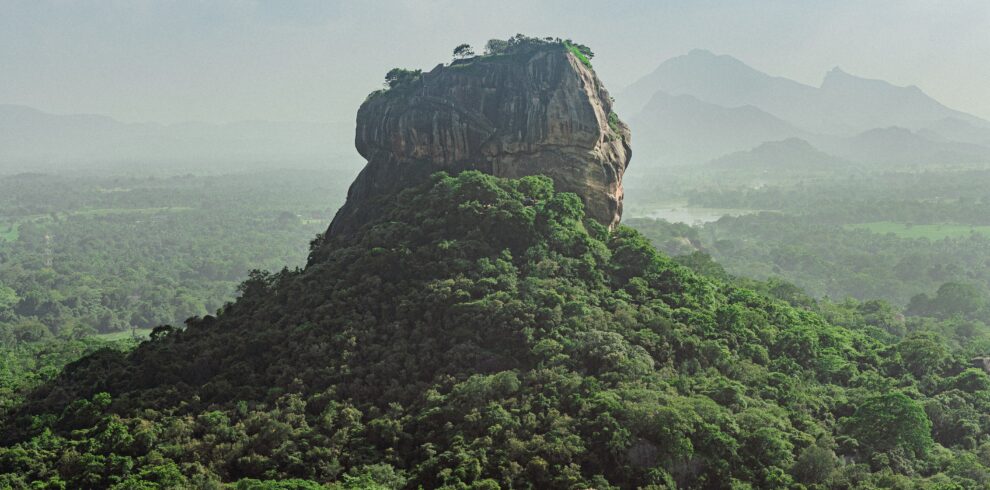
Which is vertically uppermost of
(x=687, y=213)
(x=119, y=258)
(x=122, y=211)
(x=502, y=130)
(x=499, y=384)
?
(x=502, y=130)

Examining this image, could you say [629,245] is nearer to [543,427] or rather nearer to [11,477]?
[543,427]

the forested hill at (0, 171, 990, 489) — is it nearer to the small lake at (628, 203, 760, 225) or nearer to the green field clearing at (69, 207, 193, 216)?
the small lake at (628, 203, 760, 225)

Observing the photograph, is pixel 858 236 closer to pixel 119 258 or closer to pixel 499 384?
pixel 499 384

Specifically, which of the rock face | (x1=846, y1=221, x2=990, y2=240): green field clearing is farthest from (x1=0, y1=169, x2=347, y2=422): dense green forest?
(x1=846, y1=221, x2=990, y2=240): green field clearing

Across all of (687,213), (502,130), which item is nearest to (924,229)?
(687,213)

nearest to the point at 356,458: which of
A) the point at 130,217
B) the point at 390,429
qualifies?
the point at 390,429

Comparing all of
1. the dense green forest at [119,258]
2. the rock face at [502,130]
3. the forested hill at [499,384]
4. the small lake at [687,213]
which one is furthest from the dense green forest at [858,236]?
the dense green forest at [119,258]

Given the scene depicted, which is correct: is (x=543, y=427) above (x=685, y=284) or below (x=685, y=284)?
below
